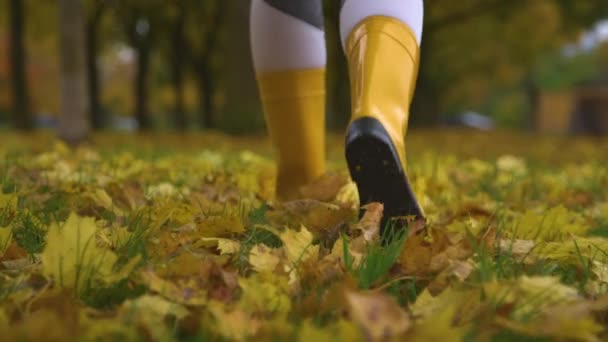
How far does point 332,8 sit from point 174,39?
5.39 meters

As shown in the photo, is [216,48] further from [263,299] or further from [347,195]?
[263,299]

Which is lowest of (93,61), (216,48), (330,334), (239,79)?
(216,48)

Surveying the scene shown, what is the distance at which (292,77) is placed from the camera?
2109 mm

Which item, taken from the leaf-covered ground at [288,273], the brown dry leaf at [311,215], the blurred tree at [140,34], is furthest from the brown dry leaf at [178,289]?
the blurred tree at [140,34]

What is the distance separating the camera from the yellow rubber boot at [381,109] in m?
1.53

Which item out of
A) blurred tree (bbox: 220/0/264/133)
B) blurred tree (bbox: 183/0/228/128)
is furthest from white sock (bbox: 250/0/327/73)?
blurred tree (bbox: 183/0/228/128)

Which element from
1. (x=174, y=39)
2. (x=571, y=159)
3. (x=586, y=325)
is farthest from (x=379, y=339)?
(x=174, y=39)

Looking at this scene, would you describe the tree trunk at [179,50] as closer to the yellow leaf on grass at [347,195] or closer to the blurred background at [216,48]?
the blurred background at [216,48]

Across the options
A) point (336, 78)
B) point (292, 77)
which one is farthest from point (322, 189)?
point (336, 78)

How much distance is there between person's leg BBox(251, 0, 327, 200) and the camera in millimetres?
2092

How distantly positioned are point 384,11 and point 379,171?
16.2 inches

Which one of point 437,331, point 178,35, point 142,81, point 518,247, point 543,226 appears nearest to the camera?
point 437,331

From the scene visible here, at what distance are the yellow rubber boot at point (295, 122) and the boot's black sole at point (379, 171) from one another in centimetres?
55

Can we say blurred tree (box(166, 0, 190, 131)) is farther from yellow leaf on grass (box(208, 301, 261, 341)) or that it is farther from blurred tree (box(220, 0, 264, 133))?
yellow leaf on grass (box(208, 301, 261, 341))
